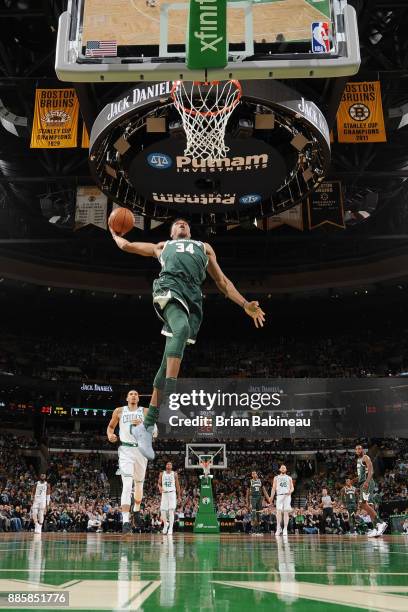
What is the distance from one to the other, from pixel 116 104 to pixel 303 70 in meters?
6.37

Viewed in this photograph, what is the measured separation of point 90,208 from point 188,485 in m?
16.1

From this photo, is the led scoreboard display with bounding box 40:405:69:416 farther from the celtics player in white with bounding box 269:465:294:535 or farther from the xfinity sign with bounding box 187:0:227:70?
the xfinity sign with bounding box 187:0:227:70

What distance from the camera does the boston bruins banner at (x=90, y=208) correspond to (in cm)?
1742

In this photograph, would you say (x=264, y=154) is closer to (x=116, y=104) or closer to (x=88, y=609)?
(x=116, y=104)

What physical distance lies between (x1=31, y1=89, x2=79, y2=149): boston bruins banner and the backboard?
677cm

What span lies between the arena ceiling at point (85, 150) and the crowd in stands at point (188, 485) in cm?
1055

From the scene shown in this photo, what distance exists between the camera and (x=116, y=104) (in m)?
11.1

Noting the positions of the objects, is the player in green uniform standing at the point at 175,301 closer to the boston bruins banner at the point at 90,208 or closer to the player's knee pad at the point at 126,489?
the player's knee pad at the point at 126,489

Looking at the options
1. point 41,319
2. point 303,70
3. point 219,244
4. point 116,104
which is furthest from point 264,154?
point 41,319

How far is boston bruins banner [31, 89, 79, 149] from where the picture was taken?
13.4 metres

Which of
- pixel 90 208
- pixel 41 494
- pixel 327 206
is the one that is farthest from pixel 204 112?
pixel 41 494

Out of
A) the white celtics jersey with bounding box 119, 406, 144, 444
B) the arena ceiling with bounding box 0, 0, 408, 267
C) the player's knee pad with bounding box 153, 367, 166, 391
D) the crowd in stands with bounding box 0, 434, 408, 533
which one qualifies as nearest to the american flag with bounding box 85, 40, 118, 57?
the player's knee pad with bounding box 153, 367, 166, 391

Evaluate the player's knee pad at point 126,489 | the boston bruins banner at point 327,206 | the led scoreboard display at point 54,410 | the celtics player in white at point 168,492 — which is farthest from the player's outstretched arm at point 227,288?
the led scoreboard display at point 54,410

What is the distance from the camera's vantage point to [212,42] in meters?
5.41
